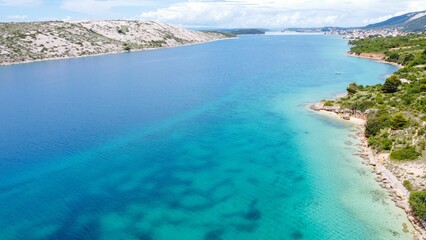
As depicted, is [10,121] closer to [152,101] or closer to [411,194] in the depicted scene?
[152,101]

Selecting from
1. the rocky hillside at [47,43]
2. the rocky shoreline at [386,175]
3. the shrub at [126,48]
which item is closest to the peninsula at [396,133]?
the rocky shoreline at [386,175]

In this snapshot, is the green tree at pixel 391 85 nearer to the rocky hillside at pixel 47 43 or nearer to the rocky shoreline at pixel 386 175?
the rocky shoreline at pixel 386 175

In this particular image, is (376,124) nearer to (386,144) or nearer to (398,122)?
(398,122)

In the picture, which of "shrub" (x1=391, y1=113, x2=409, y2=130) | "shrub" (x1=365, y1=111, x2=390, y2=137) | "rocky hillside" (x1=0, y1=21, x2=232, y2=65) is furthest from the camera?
"rocky hillside" (x1=0, y1=21, x2=232, y2=65)

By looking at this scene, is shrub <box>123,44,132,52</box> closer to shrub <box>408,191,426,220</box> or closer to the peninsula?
the peninsula

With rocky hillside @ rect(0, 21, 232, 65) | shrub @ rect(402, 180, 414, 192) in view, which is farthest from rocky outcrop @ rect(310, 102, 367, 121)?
rocky hillside @ rect(0, 21, 232, 65)

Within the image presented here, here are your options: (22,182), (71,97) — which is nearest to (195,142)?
(22,182)

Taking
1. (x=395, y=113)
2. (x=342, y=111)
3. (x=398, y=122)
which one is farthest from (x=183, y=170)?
(x=342, y=111)
